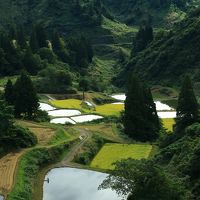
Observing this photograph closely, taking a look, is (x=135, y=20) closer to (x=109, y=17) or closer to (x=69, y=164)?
(x=109, y=17)

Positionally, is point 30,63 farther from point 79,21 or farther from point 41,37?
point 79,21

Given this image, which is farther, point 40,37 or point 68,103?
point 40,37

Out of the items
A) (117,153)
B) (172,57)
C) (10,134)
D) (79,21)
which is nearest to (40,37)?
(172,57)

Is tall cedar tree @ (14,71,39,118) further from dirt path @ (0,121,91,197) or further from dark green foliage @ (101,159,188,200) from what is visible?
dark green foliage @ (101,159,188,200)

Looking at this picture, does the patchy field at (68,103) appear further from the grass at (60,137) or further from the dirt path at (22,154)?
the grass at (60,137)

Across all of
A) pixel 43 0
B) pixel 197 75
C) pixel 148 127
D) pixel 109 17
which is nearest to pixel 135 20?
pixel 109 17

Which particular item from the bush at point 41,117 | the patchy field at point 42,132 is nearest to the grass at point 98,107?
the bush at point 41,117
